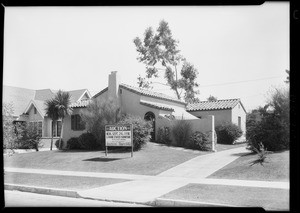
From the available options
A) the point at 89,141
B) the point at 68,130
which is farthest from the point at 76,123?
the point at 89,141

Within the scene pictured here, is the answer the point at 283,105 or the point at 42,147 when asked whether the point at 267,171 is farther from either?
the point at 42,147

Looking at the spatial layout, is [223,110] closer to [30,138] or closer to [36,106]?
[30,138]

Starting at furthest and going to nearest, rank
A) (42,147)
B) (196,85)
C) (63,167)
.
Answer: (196,85) < (42,147) < (63,167)

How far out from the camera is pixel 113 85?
83.4 ft

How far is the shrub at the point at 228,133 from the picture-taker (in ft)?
89.7

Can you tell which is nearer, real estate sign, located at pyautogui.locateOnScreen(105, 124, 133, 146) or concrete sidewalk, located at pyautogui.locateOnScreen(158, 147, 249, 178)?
concrete sidewalk, located at pyautogui.locateOnScreen(158, 147, 249, 178)

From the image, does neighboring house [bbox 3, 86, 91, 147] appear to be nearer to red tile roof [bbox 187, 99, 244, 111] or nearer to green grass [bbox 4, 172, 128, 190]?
red tile roof [bbox 187, 99, 244, 111]

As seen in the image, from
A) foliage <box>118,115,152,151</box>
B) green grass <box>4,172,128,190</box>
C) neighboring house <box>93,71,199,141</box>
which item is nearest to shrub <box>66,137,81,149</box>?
neighboring house <box>93,71,199,141</box>

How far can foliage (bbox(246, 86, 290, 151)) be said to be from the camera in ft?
53.3

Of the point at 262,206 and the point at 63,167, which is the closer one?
the point at 262,206

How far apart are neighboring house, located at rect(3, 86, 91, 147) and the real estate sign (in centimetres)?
852

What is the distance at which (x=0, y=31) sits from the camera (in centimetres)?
668
